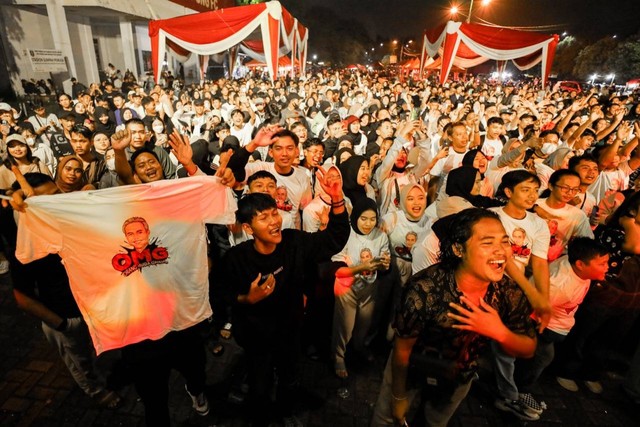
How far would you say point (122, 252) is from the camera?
8.82 feet

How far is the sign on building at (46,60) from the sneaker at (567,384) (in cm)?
1965

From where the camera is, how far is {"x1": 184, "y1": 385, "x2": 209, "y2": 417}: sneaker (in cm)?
323

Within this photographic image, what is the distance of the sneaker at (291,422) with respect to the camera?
3211 millimetres

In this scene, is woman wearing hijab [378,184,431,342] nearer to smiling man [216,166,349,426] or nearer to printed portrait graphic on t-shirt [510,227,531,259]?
printed portrait graphic on t-shirt [510,227,531,259]

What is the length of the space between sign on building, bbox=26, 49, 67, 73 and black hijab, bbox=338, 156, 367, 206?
16.7m

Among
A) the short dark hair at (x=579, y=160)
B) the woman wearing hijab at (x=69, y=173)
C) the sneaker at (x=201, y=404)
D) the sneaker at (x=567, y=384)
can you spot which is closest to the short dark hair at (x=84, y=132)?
the woman wearing hijab at (x=69, y=173)

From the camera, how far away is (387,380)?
8.89 ft

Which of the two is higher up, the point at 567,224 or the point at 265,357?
the point at 567,224

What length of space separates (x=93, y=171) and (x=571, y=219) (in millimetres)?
6020

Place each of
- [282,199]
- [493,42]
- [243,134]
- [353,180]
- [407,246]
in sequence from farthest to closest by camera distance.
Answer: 1. [493,42]
2. [243,134]
3. [353,180]
4. [282,199]
5. [407,246]

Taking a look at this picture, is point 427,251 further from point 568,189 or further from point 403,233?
point 568,189

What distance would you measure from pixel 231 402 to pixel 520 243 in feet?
10.6

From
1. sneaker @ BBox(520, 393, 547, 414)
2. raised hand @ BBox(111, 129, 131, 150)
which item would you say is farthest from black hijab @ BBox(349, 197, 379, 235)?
raised hand @ BBox(111, 129, 131, 150)

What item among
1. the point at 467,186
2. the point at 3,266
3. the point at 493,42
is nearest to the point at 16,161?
the point at 3,266
